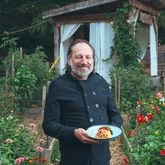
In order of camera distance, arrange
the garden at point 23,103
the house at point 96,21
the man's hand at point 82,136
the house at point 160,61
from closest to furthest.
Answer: the man's hand at point 82,136 < the garden at point 23,103 < the house at point 96,21 < the house at point 160,61

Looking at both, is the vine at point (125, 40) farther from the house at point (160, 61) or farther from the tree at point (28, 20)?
the tree at point (28, 20)

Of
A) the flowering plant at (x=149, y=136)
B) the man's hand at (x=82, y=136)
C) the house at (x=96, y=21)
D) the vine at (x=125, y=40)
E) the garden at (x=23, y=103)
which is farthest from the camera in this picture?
the house at (x=96, y=21)

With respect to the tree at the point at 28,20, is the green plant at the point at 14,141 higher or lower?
lower

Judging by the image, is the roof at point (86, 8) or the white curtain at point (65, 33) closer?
the roof at point (86, 8)

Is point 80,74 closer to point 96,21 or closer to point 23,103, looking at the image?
point 23,103

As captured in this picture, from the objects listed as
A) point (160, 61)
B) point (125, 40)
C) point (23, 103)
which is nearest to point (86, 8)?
point (125, 40)

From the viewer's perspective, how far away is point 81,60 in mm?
3430

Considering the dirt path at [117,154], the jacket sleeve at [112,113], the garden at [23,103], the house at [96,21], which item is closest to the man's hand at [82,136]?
the jacket sleeve at [112,113]

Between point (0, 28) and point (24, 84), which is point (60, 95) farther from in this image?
point (0, 28)

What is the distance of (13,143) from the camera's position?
6230 millimetres

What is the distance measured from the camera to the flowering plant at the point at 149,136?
5242 millimetres

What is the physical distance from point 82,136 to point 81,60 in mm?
505

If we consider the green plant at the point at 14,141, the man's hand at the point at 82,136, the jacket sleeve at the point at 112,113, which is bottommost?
the green plant at the point at 14,141

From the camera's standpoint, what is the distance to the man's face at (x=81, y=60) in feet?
11.3
